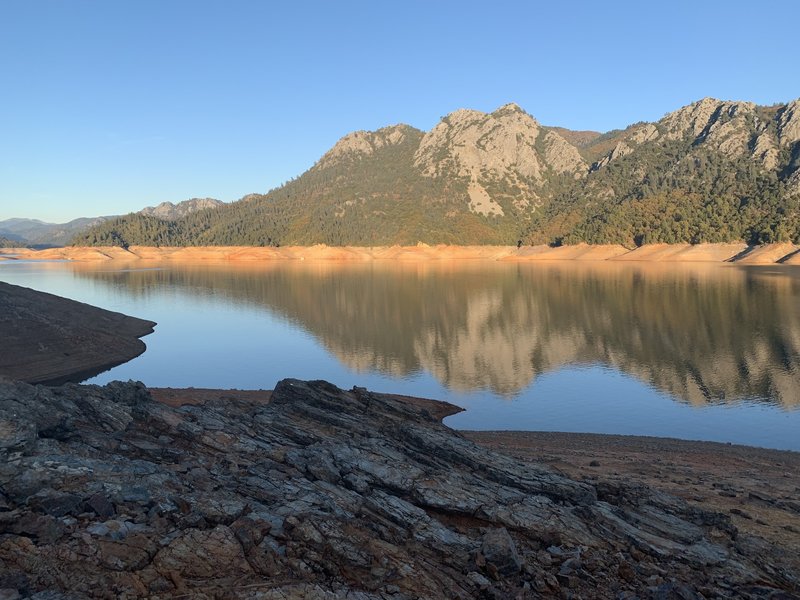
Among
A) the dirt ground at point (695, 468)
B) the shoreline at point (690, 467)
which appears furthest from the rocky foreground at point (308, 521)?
the dirt ground at point (695, 468)

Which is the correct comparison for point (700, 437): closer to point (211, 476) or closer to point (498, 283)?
point (211, 476)

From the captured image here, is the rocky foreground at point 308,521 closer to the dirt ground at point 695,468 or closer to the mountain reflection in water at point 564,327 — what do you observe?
the dirt ground at point 695,468

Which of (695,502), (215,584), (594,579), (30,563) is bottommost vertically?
(695,502)

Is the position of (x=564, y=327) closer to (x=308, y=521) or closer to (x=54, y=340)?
(x=54, y=340)

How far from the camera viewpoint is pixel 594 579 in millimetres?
12320

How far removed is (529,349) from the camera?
195 ft

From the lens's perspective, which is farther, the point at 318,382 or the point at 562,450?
the point at 562,450

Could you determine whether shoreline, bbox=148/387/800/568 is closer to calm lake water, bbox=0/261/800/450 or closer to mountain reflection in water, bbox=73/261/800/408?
calm lake water, bbox=0/261/800/450

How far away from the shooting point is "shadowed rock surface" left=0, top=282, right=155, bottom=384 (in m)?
46.6

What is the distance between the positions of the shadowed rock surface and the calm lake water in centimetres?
263

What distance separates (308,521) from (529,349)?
166ft

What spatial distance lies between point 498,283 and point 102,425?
119 metres

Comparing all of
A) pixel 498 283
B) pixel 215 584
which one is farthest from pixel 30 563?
pixel 498 283

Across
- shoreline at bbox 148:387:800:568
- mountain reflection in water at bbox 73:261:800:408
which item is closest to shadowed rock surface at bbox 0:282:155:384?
shoreline at bbox 148:387:800:568
